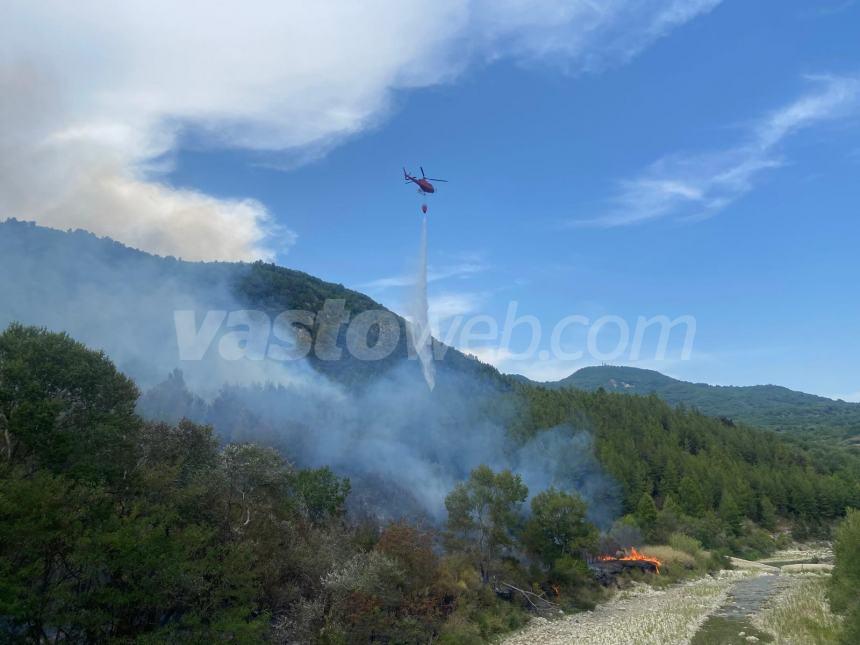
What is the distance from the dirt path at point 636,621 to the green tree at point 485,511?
6.10 meters

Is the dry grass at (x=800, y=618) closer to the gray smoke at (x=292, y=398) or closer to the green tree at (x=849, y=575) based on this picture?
the green tree at (x=849, y=575)

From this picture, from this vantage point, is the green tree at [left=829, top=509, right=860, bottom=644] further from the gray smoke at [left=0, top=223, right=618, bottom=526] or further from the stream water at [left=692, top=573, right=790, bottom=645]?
the gray smoke at [left=0, top=223, right=618, bottom=526]

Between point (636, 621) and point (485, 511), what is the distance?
480 inches

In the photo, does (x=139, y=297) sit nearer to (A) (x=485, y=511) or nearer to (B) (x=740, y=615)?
(A) (x=485, y=511)

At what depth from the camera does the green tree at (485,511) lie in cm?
4381

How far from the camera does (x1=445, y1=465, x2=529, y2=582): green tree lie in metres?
43.8

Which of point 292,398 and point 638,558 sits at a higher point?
point 292,398

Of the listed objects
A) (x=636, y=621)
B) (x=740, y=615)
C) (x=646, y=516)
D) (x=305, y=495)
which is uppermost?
(x=305, y=495)

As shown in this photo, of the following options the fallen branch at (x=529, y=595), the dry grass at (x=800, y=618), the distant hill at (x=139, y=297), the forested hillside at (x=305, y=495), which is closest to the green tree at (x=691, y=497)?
the forested hillside at (x=305, y=495)

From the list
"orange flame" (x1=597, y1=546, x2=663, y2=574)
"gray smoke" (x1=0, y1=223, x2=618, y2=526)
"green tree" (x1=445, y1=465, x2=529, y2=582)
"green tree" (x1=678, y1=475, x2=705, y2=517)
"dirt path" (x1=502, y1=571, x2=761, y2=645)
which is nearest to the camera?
"dirt path" (x1=502, y1=571, x2=761, y2=645)

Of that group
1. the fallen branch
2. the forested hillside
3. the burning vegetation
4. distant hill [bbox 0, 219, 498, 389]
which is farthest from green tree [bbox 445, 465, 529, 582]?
distant hill [bbox 0, 219, 498, 389]

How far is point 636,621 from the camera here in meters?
39.6

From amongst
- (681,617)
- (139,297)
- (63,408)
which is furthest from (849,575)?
(139,297)

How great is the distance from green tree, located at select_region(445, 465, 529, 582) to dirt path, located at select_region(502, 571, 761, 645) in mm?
6099
